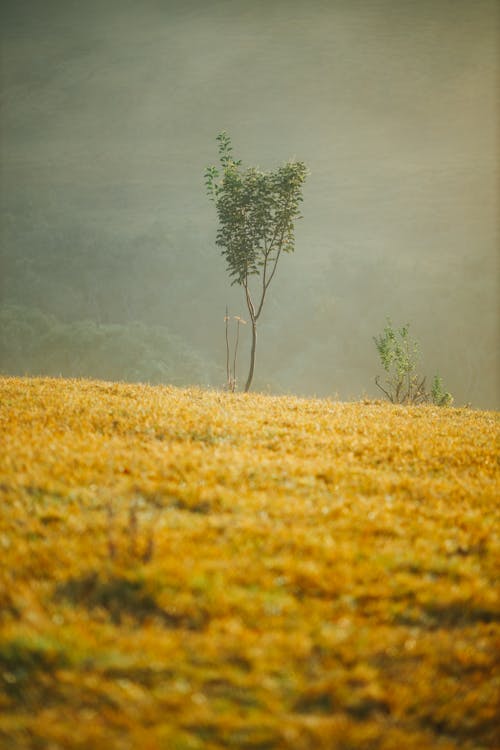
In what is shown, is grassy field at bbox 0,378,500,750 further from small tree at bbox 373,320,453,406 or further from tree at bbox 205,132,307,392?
small tree at bbox 373,320,453,406

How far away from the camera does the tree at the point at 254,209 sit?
3803 cm

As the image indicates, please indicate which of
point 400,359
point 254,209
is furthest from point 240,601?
point 400,359

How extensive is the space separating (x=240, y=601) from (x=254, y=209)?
36.0 meters

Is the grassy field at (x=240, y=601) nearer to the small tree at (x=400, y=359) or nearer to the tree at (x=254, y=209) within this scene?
the tree at (x=254, y=209)

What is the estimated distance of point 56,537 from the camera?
778cm

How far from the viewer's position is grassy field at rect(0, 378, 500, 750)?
16.1 feet

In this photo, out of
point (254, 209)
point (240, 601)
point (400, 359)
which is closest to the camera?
point (240, 601)

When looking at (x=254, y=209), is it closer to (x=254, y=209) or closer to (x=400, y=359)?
(x=254, y=209)

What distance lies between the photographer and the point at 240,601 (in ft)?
21.1

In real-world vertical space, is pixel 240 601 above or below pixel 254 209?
below

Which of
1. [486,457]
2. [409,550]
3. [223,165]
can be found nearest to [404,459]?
[486,457]

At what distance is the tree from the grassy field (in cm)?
2746

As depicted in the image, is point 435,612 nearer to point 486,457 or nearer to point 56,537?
point 56,537

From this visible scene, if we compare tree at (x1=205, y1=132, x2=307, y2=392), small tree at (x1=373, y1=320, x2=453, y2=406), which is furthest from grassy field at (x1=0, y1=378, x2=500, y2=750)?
small tree at (x1=373, y1=320, x2=453, y2=406)
